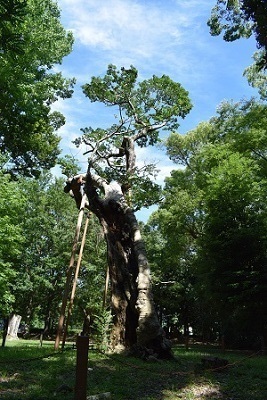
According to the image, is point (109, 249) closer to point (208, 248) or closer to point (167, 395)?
point (208, 248)

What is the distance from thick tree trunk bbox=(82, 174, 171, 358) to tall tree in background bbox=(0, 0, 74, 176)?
455 centimetres

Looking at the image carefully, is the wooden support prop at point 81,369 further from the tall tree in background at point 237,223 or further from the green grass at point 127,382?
the tall tree in background at point 237,223

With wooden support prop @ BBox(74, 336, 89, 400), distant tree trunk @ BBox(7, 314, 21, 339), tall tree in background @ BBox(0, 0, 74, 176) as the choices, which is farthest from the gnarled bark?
distant tree trunk @ BBox(7, 314, 21, 339)

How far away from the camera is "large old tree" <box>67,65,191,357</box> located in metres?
12.5

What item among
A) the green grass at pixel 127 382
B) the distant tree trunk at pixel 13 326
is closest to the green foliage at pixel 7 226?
the green grass at pixel 127 382

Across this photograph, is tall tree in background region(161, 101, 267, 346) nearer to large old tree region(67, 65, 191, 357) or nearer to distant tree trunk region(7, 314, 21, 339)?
large old tree region(67, 65, 191, 357)

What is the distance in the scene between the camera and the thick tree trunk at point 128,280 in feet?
36.1

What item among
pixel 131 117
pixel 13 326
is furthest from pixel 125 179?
pixel 13 326

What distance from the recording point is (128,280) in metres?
13.0

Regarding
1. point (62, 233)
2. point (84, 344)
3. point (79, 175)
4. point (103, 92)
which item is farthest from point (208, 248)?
point (62, 233)

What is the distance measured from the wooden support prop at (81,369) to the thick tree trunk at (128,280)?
6256 mm

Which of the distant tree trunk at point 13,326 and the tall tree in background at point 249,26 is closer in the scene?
the tall tree in background at point 249,26

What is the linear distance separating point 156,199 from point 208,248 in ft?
10.9

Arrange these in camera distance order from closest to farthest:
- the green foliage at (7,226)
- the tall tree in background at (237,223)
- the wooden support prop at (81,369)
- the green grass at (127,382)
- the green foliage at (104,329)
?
the wooden support prop at (81,369) → the green grass at (127,382) → the green foliage at (104,329) → the green foliage at (7,226) → the tall tree in background at (237,223)
